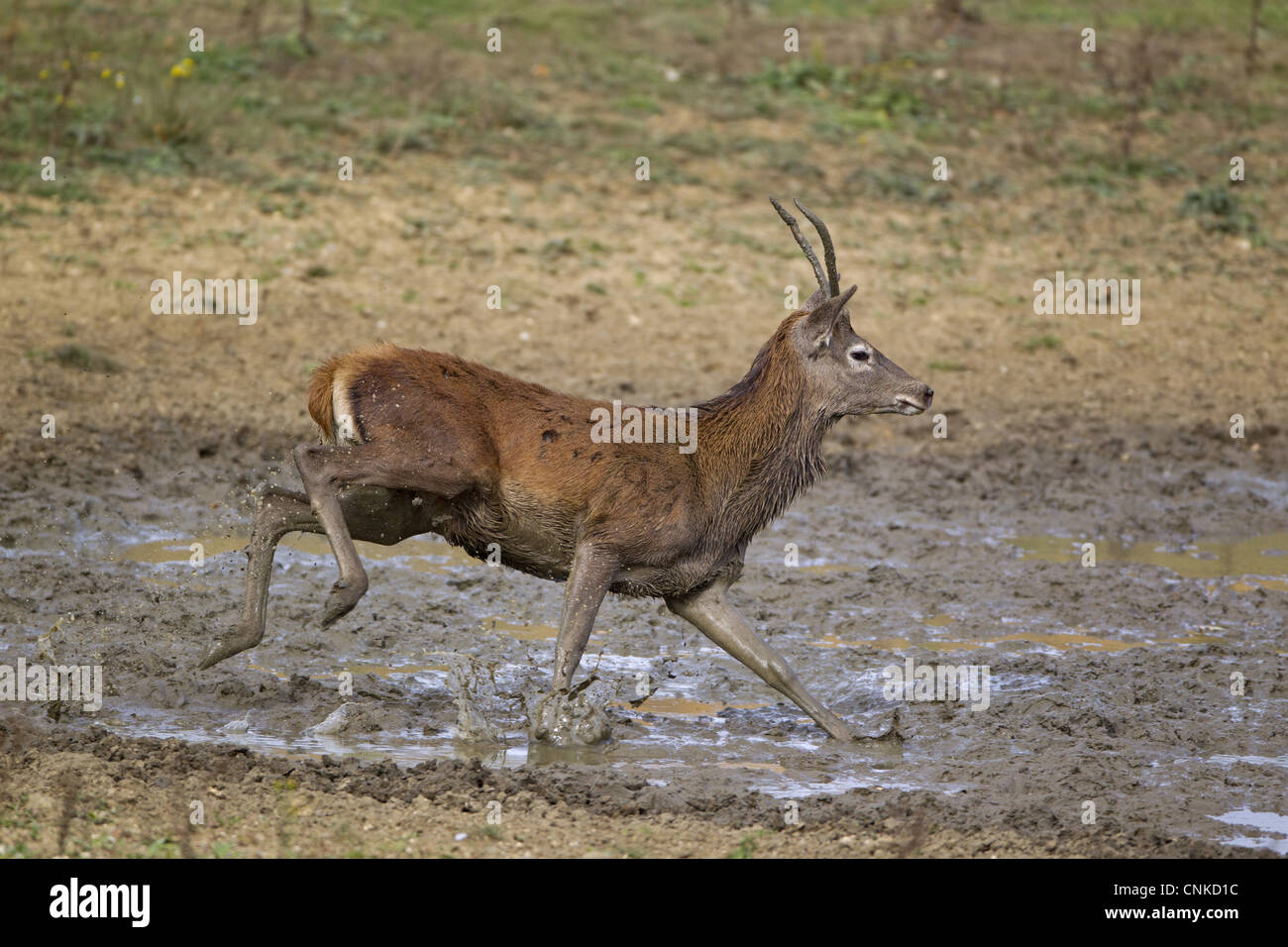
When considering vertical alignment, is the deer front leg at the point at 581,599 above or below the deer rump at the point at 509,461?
below

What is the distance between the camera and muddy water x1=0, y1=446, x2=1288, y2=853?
265 inches

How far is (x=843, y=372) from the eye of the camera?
724 cm

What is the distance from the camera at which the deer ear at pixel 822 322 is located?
705cm

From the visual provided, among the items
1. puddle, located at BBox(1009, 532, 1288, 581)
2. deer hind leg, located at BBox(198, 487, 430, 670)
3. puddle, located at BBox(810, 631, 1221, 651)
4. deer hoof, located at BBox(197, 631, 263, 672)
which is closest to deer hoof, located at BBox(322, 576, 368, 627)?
deer hind leg, located at BBox(198, 487, 430, 670)

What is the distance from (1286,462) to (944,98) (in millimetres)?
6738

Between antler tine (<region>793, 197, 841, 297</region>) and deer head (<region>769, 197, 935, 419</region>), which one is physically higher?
antler tine (<region>793, 197, 841, 297</region>)

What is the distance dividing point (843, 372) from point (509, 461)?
1.52m

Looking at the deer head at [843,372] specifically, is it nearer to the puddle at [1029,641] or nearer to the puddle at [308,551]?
the puddle at [1029,641]

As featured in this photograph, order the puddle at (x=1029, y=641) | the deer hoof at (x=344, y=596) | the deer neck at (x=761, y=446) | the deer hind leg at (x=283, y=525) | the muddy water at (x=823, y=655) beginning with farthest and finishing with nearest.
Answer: the puddle at (x=1029, y=641)
the deer neck at (x=761, y=446)
the deer hind leg at (x=283, y=525)
the muddy water at (x=823, y=655)
the deer hoof at (x=344, y=596)

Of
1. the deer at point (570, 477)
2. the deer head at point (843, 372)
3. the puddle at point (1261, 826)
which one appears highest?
the deer head at point (843, 372)

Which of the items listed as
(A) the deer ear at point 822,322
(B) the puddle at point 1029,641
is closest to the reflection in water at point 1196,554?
(B) the puddle at point 1029,641

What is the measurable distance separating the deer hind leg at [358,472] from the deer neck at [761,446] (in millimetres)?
1122

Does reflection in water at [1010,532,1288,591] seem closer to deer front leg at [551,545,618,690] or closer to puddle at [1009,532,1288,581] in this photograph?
puddle at [1009,532,1288,581]

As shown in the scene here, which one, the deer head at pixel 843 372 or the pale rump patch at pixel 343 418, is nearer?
the pale rump patch at pixel 343 418
